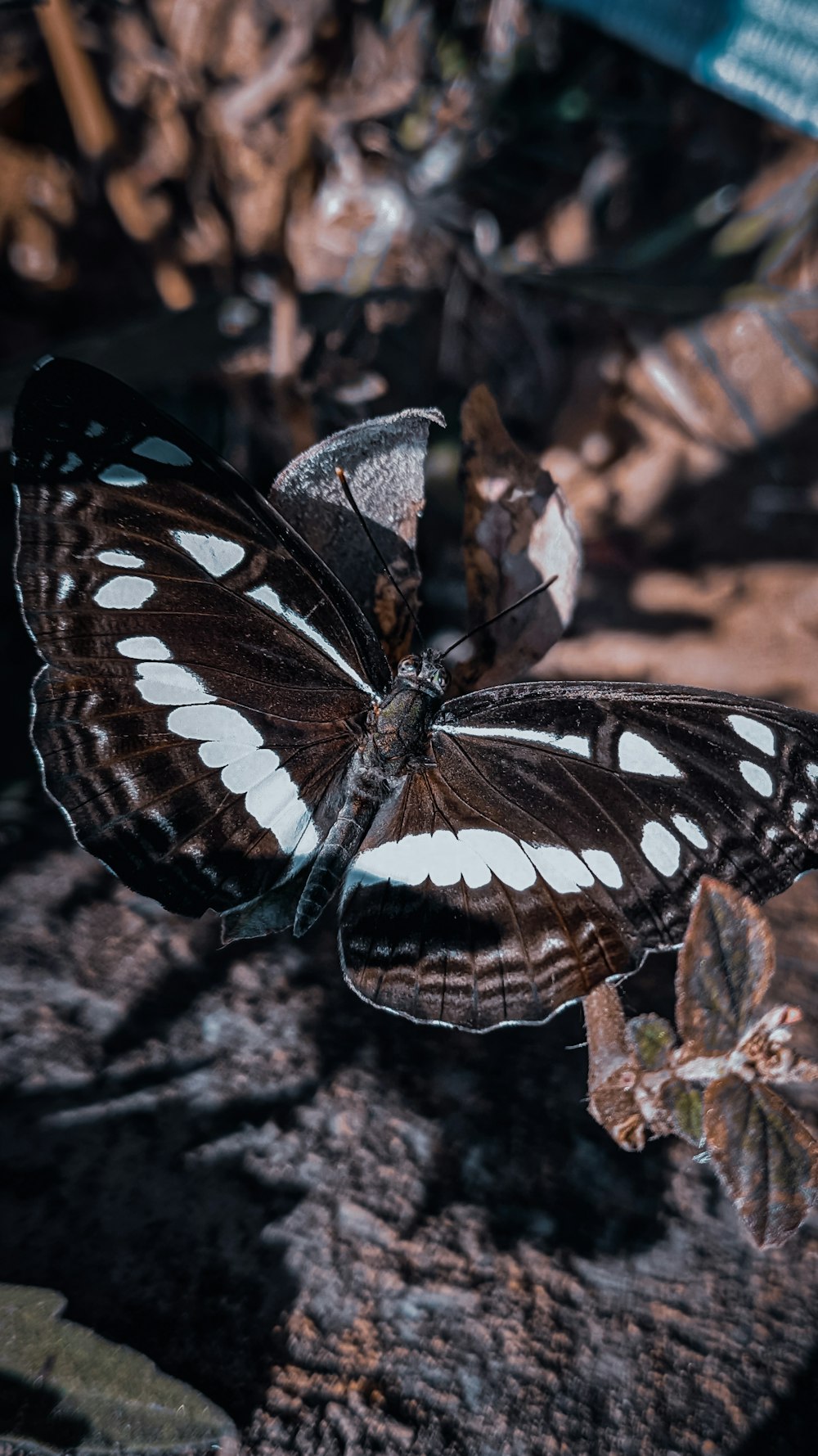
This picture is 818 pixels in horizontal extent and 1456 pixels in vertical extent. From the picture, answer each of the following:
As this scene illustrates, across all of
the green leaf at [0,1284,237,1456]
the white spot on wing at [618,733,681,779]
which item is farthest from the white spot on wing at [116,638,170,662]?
the green leaf at [0,1284,237,1456]

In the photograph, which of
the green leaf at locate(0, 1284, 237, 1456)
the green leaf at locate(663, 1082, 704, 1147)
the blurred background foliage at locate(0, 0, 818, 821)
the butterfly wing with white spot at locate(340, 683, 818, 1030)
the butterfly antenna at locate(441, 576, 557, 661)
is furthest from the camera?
the blurred background foliage at locate(0, 0, 818, 821)

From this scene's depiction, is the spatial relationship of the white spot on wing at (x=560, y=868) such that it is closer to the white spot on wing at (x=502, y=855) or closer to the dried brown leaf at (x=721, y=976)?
the white spot on wing at (x=502, y=855)

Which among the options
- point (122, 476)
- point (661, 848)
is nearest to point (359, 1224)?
point (661, 848)

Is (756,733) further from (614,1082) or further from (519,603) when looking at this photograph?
(614,1082)

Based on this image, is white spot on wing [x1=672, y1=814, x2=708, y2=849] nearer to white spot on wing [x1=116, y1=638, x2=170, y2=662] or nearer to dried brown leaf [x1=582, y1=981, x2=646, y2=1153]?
dried brown leaf [x1=582, y1=981, x2=646, y2=1153]

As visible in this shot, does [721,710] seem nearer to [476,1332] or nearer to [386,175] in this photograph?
[476,1332]

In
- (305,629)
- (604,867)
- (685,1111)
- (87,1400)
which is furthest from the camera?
(305,629)
